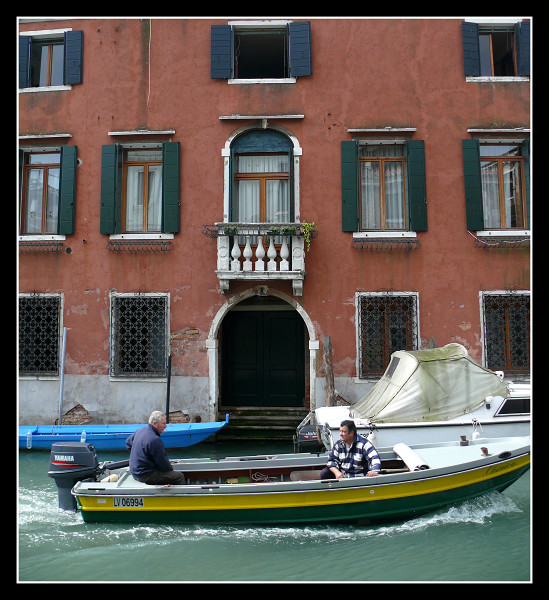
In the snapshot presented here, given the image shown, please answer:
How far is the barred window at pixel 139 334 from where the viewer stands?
10.5m

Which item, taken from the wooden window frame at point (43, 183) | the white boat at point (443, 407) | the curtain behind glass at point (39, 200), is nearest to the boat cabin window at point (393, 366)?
the white boat at point (443, 407)

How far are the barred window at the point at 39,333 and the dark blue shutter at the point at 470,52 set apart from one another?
343 inches

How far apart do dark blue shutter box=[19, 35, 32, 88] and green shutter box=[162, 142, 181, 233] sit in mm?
3107

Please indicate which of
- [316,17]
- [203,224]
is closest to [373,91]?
[316,17]

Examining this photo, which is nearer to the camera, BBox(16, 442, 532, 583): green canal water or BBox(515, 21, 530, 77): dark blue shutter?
BBox(16, 442, 532, 583): green canal water

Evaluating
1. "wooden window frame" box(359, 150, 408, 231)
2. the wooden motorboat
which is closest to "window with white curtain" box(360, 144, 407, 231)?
"wooden window frame" box(359, 150, 408, 231)

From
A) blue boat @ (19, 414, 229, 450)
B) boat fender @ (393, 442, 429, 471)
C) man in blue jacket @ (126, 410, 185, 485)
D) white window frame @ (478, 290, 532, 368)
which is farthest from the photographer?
white window frame @ (478, 290, 532, 368)

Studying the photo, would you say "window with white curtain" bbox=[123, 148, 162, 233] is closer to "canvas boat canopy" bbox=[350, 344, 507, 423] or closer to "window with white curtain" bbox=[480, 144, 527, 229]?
"canvas boat canopy" bbox=[350, 344, 507, 423]

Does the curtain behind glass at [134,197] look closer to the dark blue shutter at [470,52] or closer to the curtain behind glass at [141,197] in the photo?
the curtain behind glass at [141,197]

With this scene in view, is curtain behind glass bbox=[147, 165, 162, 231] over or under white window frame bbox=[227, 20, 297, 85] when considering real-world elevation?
under

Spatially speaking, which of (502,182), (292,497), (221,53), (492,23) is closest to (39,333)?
(221,53)

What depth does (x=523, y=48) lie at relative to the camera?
1051cm

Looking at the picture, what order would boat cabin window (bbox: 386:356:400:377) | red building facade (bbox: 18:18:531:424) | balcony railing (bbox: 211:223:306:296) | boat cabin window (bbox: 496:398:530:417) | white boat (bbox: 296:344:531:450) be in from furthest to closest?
red building facade (bbox: 18:18:531:424) → balcony railing (bbox: 211:223:306:296) → boat cabin window (bbox: 386:356:400:377) → boat cabin window (bbox: 496:398:530:417) → white boat (bbox: 296:344:531:450)

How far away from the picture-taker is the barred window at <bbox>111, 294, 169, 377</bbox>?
10.5 m
